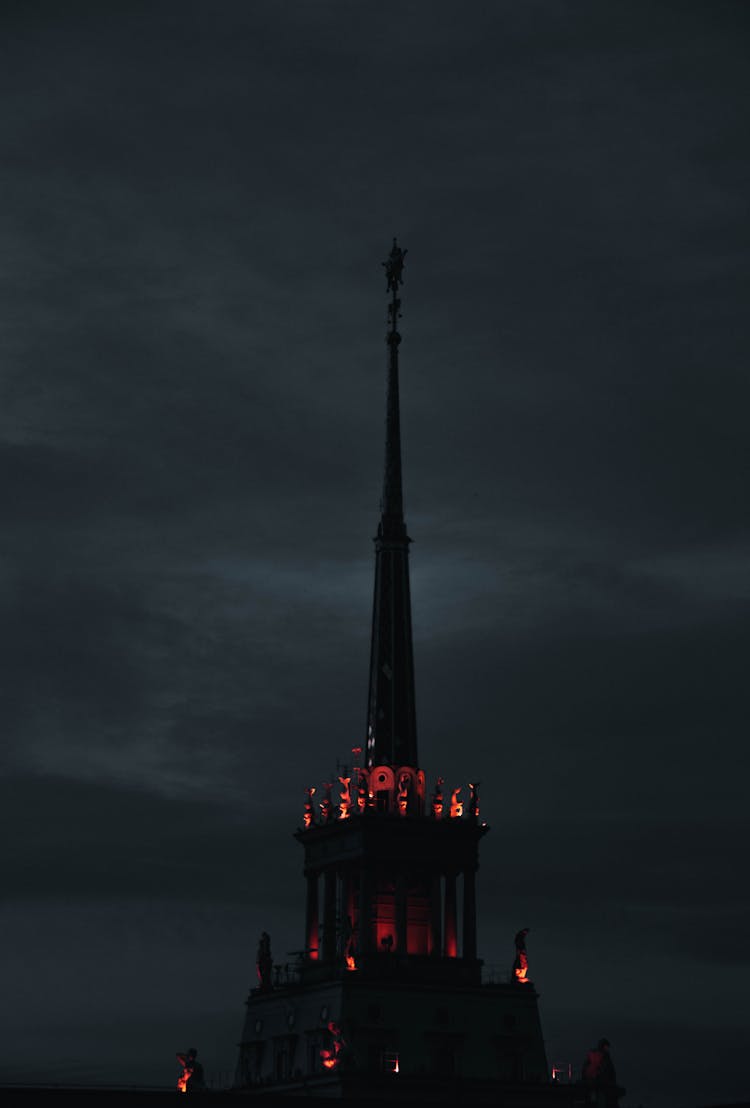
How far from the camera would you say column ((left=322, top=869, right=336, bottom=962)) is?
19362 cm

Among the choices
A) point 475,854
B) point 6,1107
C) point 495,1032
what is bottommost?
point 6,1107

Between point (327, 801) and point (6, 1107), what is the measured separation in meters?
51.7

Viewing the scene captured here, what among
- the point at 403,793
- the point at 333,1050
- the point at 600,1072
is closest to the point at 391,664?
the point at 403,793

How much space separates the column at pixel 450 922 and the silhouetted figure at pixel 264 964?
518 inches

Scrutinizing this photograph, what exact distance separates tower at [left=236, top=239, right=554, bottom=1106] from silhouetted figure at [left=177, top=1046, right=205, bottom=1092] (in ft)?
13.1

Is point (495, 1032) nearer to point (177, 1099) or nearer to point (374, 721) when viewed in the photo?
point (374, 721)

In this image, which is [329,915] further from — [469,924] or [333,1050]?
[333,1050]

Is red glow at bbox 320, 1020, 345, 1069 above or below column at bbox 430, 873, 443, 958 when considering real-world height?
below

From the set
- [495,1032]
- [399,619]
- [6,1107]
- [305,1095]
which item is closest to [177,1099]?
[6,1107]

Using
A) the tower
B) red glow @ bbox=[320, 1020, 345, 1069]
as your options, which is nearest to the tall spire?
the tower

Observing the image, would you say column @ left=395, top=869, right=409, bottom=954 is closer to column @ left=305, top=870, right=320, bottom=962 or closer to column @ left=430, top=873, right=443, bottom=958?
column @ left=430, top=873, right=443, bottom=958

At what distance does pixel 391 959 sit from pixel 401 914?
344 centimetres

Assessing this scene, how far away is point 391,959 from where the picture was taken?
18762cm

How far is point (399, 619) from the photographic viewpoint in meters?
198
